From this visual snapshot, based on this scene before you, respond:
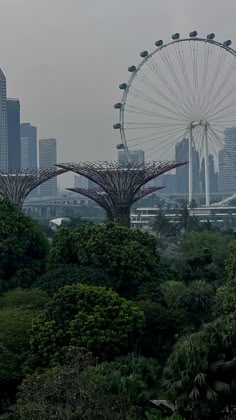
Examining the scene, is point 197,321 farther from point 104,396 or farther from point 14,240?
point 104,396

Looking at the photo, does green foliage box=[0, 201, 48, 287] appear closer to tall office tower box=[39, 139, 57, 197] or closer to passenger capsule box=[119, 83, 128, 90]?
passenger capsule box=[119, 83, 128, 90]

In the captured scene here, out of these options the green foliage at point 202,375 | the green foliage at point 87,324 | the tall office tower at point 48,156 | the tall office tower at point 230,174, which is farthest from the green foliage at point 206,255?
the tall office tower at point 48,156

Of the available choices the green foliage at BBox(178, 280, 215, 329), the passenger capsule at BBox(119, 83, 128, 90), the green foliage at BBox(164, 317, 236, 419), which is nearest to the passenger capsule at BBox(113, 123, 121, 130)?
the passenger capsule at BBox(119, 83, 128, 90)

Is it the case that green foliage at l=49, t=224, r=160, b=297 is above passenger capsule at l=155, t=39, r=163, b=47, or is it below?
below

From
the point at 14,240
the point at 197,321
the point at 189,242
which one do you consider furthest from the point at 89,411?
the point at 189,242

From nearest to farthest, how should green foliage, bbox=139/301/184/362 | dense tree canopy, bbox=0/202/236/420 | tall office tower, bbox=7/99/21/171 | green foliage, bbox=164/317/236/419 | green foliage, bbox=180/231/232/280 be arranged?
dense tree canopy, bbox=0/202/236/420, green foliage, bbox=164/317/236/419, green foliage, bbox=139/301/184/362, green foliage, bbox=180/231/232/280, tall office tower, bbox=7/99/21/171

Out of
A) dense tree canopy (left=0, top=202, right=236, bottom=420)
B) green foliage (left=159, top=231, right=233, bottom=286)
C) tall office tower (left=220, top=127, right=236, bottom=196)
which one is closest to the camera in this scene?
dense tree canopy (left=0, top=202, right=236, bottom=420)

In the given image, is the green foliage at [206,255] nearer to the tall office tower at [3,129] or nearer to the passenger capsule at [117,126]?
the passenger capsule at [117,126]
